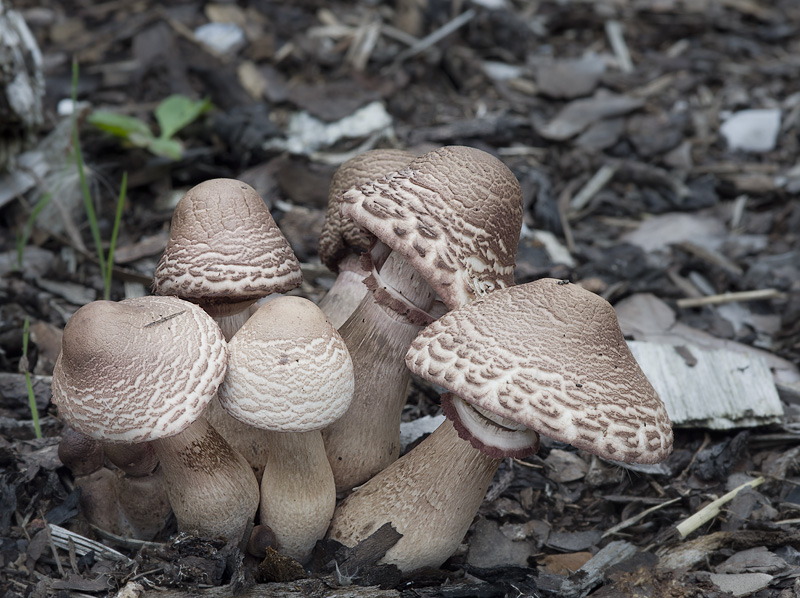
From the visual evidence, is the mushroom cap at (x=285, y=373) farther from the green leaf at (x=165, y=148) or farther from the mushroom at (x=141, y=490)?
the green leaf at (x=165, y=148)

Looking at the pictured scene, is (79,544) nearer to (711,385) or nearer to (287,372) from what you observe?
(287,372)

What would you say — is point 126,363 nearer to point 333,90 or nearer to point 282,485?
point 282,485

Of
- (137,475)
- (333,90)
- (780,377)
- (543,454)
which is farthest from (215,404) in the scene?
(333,90)

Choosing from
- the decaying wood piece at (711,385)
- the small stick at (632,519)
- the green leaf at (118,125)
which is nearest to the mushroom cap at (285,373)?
the small stick at (632,519)

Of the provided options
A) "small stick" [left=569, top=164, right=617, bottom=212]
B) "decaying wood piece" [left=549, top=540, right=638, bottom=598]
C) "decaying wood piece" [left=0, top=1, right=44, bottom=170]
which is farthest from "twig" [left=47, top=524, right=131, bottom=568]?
"small stick" [left=569, top=164, right=617, bottom=212]

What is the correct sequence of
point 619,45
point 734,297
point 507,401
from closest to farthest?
point 507,401, point 734,297, point 619,45

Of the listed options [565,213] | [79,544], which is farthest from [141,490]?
[565,213]
